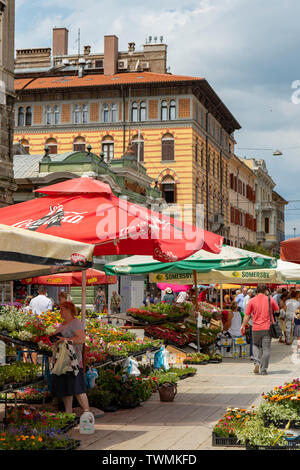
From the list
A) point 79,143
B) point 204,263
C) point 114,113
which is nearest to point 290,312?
point 204,263

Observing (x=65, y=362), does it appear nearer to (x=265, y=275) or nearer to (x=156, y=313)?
(x=156, y=313)

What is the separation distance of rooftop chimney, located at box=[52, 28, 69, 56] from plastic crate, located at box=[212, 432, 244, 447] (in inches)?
2340

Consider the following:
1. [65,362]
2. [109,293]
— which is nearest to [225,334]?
[65,362]

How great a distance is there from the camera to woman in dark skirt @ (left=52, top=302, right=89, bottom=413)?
9442mm

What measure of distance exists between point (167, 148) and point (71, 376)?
4643cm

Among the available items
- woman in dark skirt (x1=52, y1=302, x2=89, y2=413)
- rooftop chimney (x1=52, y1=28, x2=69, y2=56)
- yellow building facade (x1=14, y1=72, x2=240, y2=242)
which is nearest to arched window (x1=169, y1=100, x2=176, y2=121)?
yellow building facade (x1=14, y1=72, x2=240, y2=242)

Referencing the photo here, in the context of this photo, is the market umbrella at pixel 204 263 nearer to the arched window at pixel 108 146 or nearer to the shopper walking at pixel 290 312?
the shopper walking at pixel 290 312

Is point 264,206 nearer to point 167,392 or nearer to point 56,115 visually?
point 56,115

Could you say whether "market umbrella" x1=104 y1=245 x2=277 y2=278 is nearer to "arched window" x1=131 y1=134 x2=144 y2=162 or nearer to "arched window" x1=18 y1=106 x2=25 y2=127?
"arched window" x1=131 y1=134 x2=144 y2=162

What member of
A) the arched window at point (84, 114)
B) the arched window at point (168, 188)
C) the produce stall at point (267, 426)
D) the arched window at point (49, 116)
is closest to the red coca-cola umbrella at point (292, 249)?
the produce stall at point (267, 426)

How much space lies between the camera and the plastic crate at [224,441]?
7.98 meters

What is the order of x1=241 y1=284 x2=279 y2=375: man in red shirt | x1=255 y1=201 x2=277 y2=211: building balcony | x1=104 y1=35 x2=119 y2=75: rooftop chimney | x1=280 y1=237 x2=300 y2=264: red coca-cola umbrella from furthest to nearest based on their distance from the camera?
x1=255 y1=201 x2=277 y2=211: building balcony
x1=104 y1=35 x2=119 y2=75: rooftop chimney
x1=241 y1=284 x2=279 y2=375: man in red shirt
x1=280 y1=237 x2=300 y2=264: red coca-cola umbrella

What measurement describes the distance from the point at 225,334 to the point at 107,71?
42.4 m

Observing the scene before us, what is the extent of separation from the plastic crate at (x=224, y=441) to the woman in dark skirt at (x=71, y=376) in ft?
6.51
